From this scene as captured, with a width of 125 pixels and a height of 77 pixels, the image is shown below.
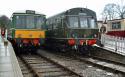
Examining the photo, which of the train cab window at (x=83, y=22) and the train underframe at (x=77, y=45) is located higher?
the train cab window at (x=83, y=22)

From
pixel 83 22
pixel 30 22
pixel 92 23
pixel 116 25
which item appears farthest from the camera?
pixel 116 25

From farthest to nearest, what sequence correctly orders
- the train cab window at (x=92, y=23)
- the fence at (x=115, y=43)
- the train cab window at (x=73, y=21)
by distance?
the fence at (x=115, y=43) → the train cab window at (x=92, y=23) → the train cab window at (x=73, y=21)

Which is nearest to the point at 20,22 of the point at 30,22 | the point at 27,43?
the point at 30,22

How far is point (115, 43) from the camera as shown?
75.5ft

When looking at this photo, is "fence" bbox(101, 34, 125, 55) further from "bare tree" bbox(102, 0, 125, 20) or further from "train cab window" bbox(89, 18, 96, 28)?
"bare tree" bbox(102, 0, 125, 20)

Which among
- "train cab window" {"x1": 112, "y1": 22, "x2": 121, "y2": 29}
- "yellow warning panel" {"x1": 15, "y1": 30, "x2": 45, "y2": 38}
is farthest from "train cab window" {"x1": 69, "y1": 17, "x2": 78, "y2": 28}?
"train cab window" {"x1": 112, "y1": 22, "x2": 121, "y2": 29}

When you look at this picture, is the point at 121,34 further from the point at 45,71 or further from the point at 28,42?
the point at 45,71

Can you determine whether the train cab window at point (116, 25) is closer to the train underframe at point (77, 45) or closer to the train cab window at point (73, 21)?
the train underframe at point (77, 45)

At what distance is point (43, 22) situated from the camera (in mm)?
21766

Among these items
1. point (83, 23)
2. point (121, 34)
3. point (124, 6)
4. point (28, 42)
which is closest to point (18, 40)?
point (28, 42)

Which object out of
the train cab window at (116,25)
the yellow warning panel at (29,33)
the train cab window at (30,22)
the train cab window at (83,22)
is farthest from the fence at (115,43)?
the train cab window at (116,25)

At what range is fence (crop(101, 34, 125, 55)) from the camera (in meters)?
22.0

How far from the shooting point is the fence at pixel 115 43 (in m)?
22.0

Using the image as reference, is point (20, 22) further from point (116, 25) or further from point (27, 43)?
point (116, 25)
